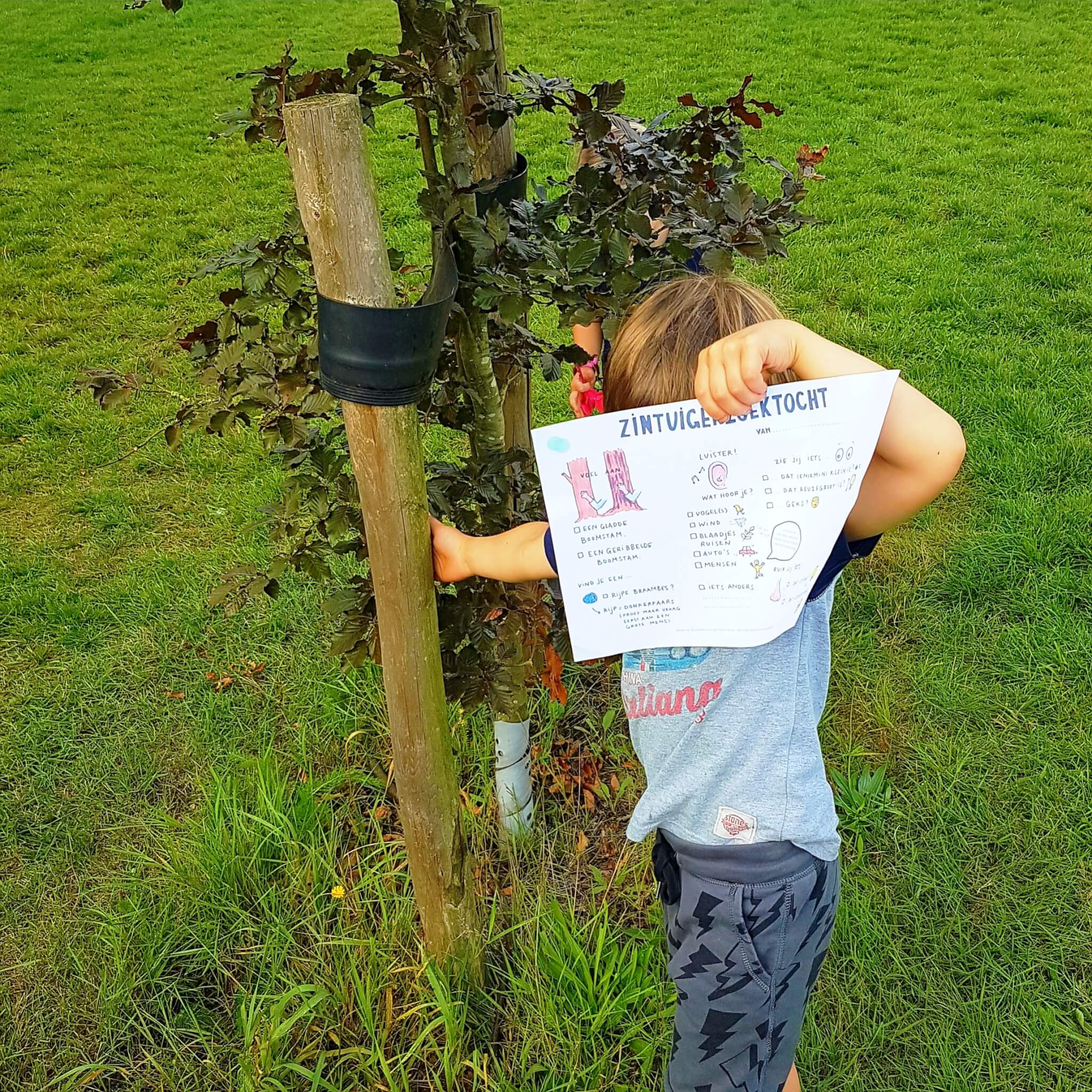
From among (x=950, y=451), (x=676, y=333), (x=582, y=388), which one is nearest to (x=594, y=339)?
(x=582, y=388)

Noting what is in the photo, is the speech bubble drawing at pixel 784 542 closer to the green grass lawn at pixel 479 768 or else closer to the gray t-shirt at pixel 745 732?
the gray t-shirt at pixel 745 732

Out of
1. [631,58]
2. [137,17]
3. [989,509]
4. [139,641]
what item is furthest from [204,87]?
[989,509]

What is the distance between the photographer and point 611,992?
190 centimetres

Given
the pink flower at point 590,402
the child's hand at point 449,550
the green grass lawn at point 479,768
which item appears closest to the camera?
the child's hand at point 449,550

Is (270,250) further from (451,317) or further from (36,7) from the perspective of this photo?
(36,7)

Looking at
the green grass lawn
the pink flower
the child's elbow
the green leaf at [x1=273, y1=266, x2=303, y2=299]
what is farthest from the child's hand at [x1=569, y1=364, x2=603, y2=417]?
the green grass lawn

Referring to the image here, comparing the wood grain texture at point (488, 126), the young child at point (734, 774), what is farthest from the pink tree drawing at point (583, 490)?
the wood grain texture at point (488, 126)

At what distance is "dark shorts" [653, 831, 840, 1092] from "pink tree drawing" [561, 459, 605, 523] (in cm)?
50

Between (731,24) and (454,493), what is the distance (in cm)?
783

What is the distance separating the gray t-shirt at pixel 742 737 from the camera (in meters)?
1.32

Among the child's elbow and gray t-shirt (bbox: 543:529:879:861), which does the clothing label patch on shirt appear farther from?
the child's elbow

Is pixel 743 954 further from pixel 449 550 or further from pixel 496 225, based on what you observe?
pixel 496 225

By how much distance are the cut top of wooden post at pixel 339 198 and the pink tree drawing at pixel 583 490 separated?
32 cm

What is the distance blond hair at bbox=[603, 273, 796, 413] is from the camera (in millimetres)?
1270
